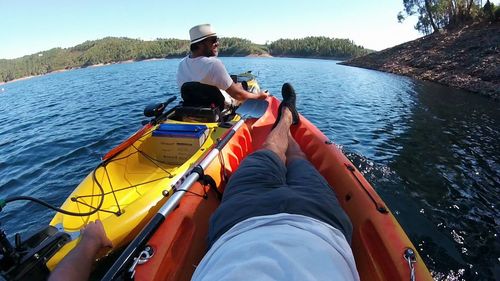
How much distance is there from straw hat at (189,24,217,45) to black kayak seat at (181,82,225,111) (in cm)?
73

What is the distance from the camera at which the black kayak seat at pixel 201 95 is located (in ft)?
17.0

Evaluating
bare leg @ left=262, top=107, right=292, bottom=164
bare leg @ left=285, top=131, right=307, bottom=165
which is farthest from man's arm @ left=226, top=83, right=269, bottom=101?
bare leg @ left=285, top=131, right=307, bottom=165

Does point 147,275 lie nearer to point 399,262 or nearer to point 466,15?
point 399,262

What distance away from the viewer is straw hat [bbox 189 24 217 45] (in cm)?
496

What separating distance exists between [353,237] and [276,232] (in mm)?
1451

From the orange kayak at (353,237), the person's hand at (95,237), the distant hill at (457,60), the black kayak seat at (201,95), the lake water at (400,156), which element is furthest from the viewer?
the distant hill at (457,60)

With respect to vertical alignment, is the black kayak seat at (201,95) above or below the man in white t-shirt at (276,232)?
above

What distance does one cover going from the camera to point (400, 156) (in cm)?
705

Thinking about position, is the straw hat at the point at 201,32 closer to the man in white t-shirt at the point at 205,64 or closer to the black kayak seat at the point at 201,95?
the man in white t-shirt at the point at 205,64

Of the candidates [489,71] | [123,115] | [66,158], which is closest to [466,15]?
A: [489,71]

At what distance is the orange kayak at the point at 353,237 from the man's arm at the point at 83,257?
384 mm

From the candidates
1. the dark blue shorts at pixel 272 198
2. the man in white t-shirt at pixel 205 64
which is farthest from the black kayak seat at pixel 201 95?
the dark blue shorts at pixel 272 198

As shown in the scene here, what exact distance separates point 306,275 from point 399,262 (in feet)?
4.44

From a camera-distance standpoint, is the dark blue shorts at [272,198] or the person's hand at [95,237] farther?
the person's hand at [95,237]
